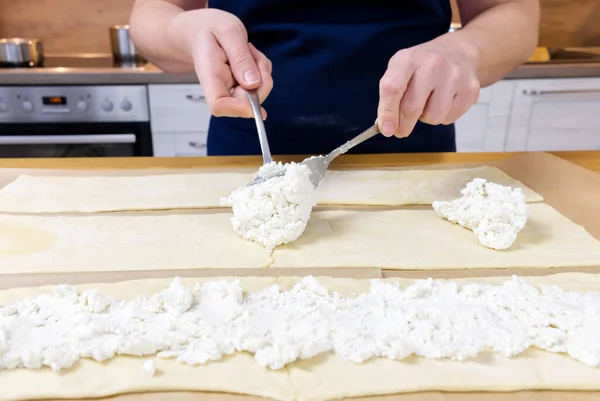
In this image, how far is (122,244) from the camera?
0.78m

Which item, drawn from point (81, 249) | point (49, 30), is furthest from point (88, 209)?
point (49, 30)

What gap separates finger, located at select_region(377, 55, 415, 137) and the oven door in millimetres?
1207

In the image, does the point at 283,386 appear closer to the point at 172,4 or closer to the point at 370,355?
the point at 370,355

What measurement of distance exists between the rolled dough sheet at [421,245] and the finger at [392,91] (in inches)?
6.2

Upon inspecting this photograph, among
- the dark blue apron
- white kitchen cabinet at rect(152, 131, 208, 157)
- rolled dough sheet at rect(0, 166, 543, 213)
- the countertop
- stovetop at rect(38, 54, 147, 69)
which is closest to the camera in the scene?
rolled dough sheet at rect(0, 166, 543, 213)

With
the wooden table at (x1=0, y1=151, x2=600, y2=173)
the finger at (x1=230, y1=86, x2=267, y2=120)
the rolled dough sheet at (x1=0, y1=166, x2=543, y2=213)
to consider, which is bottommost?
the wooden table at (x1=0, y1=151, x2=600, y2=173)

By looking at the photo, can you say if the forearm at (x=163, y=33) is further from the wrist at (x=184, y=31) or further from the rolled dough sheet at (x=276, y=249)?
the rolled dough sheet at (x=276, y=249)

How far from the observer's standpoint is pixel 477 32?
101 centimetres

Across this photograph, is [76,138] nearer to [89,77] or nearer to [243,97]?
[89,77]

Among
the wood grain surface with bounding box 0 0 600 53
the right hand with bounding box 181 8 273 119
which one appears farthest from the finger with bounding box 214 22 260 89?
the wood grain surface with bounding box 0 0 600 53

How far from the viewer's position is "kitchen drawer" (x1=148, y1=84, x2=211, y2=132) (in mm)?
1801

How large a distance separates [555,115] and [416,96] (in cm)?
135

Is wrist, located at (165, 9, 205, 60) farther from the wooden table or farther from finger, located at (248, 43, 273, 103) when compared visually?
the wooden table

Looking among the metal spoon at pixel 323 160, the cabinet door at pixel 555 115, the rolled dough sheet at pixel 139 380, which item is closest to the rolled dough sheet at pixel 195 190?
the metal spoon at pixel 323 160
